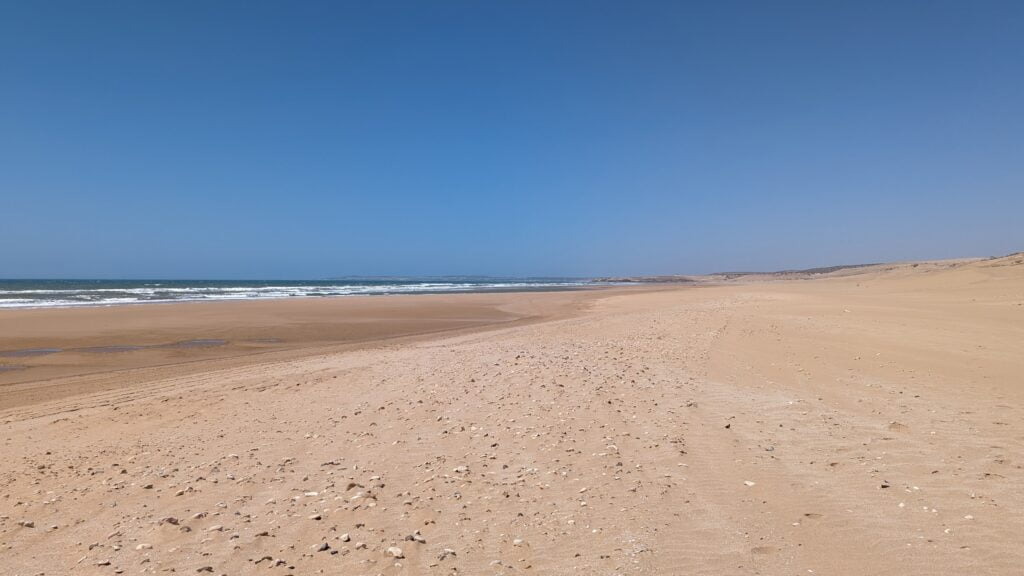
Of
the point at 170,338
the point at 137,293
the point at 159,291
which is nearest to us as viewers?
the point at 170,338

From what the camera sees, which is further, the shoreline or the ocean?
the ocean

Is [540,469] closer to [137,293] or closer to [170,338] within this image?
[170,338]

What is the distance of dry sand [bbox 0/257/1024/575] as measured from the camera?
4145 mm

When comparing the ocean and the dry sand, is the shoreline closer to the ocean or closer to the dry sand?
the dry sand

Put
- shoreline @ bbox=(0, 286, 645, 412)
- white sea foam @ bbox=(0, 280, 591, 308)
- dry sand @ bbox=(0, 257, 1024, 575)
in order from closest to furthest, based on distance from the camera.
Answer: dry sand @ bbox=(0, 257, 1024, 575) → shoreline @ bbox=(0, 286, 645, 412) → white sea foam @ bbox=(0, 280, 591, 308)

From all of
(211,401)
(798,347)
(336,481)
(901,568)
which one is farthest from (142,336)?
(901,568)

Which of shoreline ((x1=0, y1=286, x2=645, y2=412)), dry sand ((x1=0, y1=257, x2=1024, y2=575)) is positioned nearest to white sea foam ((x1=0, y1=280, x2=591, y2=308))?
shoreline ((x1=0, y1=286, x2=645, y2=412))

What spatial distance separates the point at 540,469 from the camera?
5801 mm

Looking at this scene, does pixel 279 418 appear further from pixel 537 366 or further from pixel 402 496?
pixel 537 366

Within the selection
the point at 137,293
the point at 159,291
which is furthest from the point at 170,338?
the point at 159,291

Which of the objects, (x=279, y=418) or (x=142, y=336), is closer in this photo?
(x=279, y=418)

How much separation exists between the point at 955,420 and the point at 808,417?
1.71 m

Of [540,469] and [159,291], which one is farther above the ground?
[159,291]

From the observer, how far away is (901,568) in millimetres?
3723
